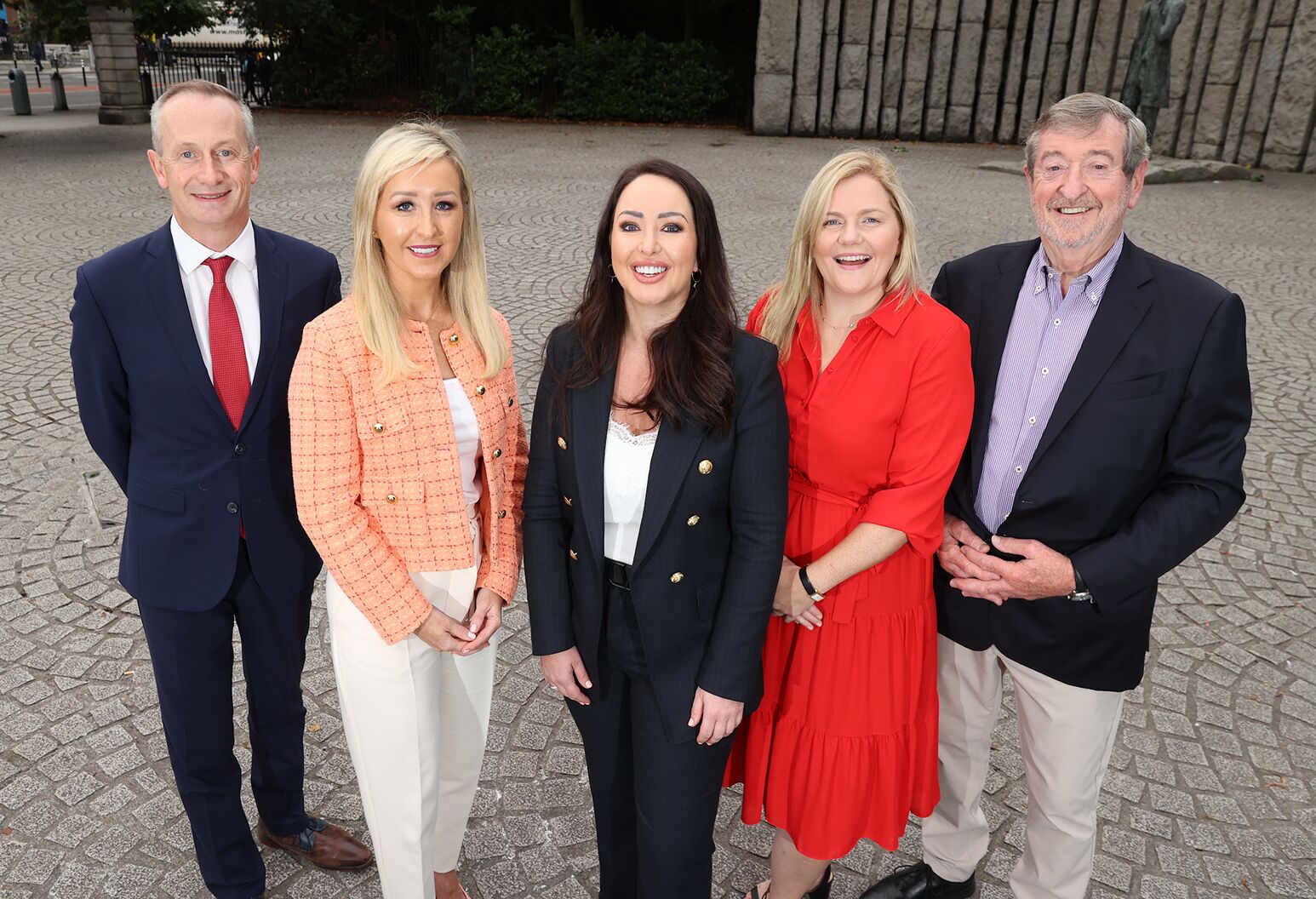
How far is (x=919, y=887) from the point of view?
3.16 m

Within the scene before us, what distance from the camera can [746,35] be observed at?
26.7 metres

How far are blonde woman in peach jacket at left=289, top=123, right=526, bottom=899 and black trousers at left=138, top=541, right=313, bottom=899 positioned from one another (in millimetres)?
426

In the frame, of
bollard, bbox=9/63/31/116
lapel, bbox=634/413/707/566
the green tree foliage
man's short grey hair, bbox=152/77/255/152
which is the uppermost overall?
the green tree foliage

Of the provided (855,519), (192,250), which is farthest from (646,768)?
(192,250)

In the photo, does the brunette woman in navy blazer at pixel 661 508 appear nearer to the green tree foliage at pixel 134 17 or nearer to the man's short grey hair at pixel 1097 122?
the man's short grey hair at pixel 1097 122

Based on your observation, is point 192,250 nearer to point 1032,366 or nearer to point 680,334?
point 680,334

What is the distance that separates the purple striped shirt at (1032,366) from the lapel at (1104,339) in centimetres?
4

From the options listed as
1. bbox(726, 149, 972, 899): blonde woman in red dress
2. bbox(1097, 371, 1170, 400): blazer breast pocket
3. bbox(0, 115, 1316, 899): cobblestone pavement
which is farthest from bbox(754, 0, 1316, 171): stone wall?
bbox(726, 149, 972, 899): blonde woman in red dress

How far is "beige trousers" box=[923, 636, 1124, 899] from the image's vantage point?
2.77m

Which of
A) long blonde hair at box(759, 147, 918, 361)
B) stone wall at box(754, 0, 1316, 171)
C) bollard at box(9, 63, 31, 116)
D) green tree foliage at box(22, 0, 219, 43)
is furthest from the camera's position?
bollard at box(9, 63, 31, 116)

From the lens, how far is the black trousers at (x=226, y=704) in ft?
9.09

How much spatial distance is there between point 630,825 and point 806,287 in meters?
1.61

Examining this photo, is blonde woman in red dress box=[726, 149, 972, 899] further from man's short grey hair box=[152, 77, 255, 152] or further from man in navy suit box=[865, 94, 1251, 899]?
man's short grey hair box=[152, 77, 255, 152]

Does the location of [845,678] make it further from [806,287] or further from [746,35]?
[746,35]
